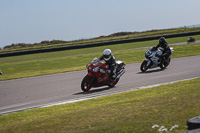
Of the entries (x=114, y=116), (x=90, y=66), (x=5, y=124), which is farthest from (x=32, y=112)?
(x=90, y=66)

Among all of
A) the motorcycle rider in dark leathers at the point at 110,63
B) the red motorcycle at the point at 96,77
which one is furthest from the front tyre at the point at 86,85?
the motorcycle rider in dark leathers at the point at 110,63

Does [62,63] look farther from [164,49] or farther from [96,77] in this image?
[96,77]

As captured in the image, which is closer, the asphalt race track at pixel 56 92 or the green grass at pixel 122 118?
the green grass at pixel 122 118

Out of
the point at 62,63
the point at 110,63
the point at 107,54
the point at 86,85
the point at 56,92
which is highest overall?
the point at 107,54

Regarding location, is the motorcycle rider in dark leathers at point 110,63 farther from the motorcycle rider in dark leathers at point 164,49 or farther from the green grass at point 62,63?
the green grass at point 62,63

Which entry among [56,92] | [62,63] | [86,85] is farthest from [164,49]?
[62,63]

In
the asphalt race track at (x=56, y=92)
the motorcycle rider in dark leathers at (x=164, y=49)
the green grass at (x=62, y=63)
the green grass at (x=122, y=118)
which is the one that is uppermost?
the motorcycle rider in dark leathers at (x=164, y=49)

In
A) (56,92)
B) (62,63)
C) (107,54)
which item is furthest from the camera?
(62,63)

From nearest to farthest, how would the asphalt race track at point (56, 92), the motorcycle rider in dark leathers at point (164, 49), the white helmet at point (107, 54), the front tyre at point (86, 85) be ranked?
1. the asphalt race track at point (56, 92)
2. the front tyre at point (86, 85)
3. the white helmet at point (107, 54)
4. the motorcycle rider in dark leathers at point (164, 49)

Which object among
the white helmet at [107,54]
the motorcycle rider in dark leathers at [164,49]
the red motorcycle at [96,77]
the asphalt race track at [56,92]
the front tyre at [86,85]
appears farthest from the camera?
the motorcycle rider in dark leathers at [164,49]

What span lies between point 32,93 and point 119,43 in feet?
117

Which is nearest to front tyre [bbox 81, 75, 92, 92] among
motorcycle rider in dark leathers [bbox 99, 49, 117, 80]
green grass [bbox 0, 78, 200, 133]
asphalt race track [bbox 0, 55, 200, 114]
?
asphalt race track [bbox 0, 55, 200, 114]

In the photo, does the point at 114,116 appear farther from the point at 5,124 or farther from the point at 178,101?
the point at 5,124

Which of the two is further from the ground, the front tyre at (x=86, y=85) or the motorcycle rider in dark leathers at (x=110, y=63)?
the motorcycle rider in dark leathers at (x=110, y=63)
